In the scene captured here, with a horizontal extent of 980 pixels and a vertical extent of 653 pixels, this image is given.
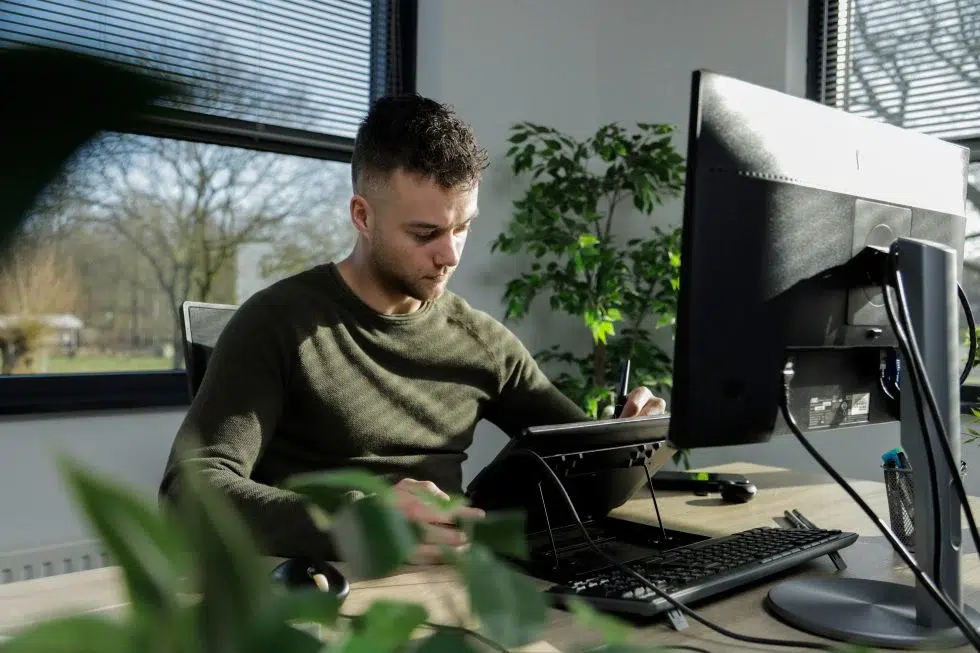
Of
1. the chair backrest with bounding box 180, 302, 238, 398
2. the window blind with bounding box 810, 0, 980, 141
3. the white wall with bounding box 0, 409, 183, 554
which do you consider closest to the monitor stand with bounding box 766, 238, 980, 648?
the chair backrest with bounding box 180, 302, 238, 398

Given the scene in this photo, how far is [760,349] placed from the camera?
0.86m

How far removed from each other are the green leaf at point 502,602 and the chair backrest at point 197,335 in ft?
4.82

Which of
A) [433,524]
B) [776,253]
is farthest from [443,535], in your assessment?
[776,253]

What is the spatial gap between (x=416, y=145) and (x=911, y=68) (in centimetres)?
217

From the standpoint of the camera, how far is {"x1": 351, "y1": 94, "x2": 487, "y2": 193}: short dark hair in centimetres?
157

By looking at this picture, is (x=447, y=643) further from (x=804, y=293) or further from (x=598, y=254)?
(x=598, y=254)

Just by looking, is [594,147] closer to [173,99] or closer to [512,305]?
[512,305]

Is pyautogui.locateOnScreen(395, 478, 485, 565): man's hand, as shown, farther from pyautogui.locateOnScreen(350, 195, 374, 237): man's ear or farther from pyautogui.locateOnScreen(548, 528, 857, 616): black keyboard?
pyautogui.locateOnScreen(350, 195, 374, 237): man's ear

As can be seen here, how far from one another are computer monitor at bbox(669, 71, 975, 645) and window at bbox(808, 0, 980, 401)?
2033mm

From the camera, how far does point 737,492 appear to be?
148 centimetres

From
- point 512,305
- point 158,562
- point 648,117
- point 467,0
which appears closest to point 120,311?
point 512,305

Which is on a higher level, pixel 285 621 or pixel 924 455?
pixel 285 621

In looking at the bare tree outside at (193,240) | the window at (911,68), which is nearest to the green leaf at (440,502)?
the bare tree outside at (193,240)

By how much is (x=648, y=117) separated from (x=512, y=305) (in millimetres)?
1084
